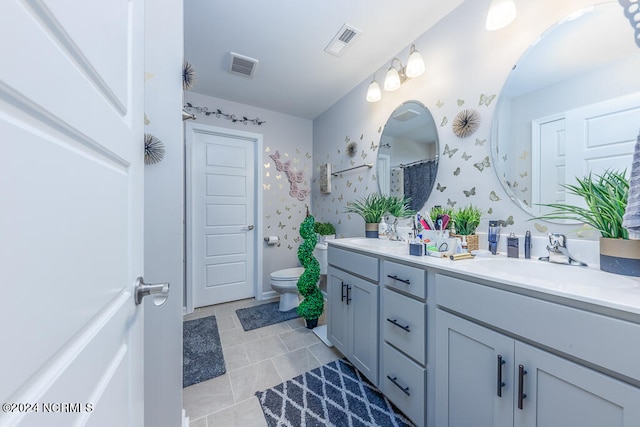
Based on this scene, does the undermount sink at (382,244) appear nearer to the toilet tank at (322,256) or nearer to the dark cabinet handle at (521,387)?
the toilet tank at (322,256)

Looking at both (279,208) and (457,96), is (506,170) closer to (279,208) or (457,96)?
(457,96)

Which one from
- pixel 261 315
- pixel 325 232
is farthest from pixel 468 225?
pixel 261 315

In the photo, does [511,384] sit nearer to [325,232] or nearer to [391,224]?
[391,224]

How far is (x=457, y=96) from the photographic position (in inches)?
60.1

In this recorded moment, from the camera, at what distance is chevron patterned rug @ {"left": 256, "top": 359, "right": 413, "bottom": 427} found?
4.03ft

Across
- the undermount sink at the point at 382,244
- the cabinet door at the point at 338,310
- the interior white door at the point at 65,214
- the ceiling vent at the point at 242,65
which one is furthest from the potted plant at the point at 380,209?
the interior white door at the point at 65,214

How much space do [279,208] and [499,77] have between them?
7.99ft

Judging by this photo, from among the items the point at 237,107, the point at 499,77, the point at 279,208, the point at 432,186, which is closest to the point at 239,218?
the point at 279,208

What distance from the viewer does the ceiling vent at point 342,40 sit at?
1.69 metres

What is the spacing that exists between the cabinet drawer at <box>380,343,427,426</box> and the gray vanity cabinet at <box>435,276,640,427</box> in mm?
97

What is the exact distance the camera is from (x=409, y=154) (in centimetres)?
189

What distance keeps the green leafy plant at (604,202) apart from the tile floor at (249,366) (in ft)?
5.44

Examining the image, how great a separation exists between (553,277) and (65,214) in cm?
145

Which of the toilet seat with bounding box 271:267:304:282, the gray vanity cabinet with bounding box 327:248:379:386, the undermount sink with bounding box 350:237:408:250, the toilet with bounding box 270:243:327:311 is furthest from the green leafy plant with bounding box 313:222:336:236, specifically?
the gray vanity cabinet with bounding box 327:248:379:386
